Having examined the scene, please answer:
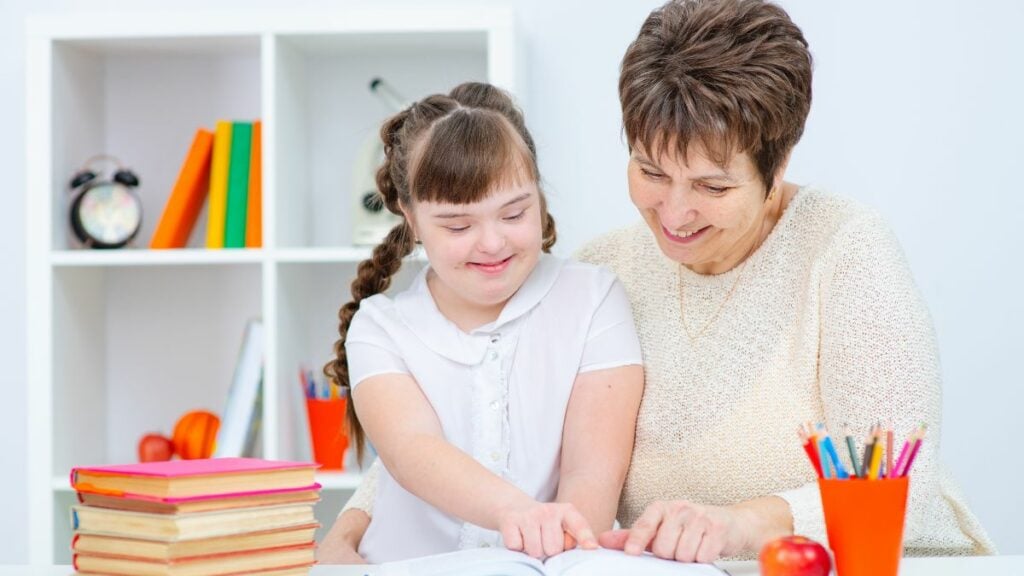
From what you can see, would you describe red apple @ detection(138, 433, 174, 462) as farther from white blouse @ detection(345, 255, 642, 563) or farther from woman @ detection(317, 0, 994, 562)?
woman @ detection(317, 0, 994, 562)

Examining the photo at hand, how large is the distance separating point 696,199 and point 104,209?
170cm

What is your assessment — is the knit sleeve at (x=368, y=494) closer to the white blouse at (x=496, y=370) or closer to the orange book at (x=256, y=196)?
the white blouse at (x=496, y=370)

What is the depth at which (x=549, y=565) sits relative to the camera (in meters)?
1.06

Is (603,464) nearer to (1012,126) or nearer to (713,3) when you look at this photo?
(713,3)

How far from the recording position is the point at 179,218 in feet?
8.76

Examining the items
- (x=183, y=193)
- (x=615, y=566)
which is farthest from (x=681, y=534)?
(x=183, y=193)

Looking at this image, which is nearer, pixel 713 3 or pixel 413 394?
pixel 713 3

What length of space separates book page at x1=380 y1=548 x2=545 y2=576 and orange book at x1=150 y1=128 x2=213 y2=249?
67.6 inches

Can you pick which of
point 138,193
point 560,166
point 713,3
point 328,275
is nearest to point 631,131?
point 713,3

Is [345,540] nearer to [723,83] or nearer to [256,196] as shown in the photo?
[723,83]

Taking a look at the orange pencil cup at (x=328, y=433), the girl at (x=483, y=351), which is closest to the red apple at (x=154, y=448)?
the orange pencil cup at (x=328, y=433)

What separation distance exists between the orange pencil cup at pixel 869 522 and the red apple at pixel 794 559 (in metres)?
0.03

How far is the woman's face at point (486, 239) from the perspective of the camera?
1.48 metres

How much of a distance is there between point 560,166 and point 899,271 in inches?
57.6
